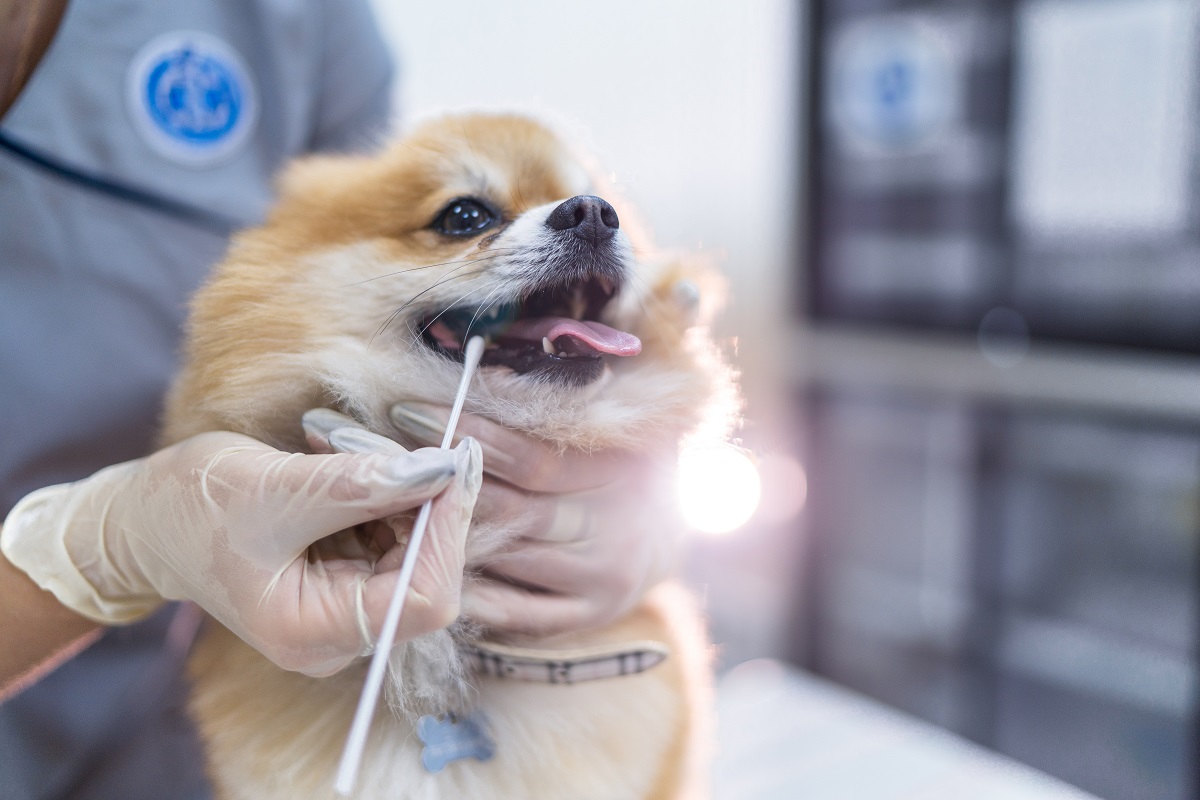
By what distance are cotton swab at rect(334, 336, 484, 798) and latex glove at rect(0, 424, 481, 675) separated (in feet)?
0.04

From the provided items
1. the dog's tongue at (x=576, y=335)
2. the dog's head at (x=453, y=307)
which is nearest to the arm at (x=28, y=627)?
the dog's head at (x=453, y=307)

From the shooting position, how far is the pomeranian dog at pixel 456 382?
0.59m

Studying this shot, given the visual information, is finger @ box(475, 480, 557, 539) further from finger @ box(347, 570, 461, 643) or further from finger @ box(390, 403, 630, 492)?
finger @ box(347, 570, 461, 643)

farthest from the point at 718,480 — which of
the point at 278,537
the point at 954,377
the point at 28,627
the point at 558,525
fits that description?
the point at 954,377

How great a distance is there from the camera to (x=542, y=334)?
610 mm

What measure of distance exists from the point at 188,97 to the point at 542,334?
48 centimetres

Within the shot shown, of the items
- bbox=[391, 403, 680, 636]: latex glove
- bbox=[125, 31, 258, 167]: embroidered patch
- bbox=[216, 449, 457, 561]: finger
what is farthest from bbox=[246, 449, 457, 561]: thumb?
bbox=[125, 31, 258, 167]: embroidered patch

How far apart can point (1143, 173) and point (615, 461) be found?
1.50 metres

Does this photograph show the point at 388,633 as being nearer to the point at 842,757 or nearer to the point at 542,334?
the point at 542,334

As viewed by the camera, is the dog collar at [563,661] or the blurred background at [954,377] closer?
the dog collar at [563,661]

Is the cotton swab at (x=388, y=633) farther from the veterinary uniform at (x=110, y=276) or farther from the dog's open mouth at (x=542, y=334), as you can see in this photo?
the veterinary uniform at (x=110, y=276)

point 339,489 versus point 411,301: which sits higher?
point 411,301

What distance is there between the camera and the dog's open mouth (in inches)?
23.1

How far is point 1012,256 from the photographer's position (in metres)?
1.82
